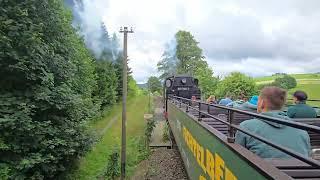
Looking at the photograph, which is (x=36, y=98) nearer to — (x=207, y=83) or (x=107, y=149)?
(x=107, y=149)

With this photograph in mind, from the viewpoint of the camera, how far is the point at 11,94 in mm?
14234

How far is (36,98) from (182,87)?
1544 cm

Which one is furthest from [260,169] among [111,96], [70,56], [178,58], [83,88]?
[178,58]

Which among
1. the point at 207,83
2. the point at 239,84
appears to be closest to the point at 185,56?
the point at 207,83

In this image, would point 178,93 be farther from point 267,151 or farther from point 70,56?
point 267,151

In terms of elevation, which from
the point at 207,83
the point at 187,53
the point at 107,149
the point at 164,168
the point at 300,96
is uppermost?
the point at 187,53

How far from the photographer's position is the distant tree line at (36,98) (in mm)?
13164

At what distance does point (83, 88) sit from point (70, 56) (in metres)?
3.93

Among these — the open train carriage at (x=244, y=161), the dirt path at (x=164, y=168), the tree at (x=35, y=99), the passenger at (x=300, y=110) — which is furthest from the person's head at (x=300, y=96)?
the tree at (x=35, y=99)

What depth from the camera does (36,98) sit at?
1427 centimetres

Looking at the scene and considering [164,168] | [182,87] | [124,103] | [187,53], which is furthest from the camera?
[187,53]

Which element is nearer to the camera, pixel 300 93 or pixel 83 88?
pixel 300 93

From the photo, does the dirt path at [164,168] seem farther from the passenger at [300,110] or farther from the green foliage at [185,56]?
the green foliage at [185,56]

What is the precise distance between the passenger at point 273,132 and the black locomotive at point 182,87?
24.0m
